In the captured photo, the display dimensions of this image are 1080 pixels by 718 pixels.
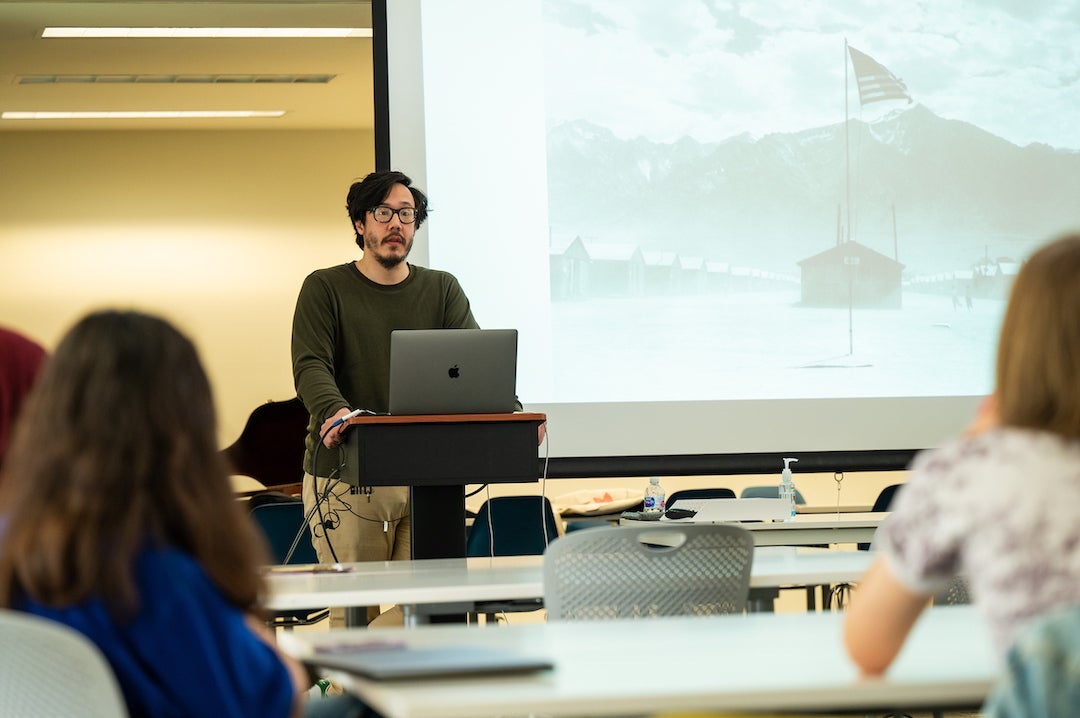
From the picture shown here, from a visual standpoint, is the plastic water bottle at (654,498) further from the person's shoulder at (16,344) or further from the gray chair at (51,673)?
the gray chair at (51,673)

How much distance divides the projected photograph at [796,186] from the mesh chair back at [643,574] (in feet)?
9.50

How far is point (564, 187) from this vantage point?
5.09 meters

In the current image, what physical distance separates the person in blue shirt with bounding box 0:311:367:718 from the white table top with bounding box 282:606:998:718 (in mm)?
175

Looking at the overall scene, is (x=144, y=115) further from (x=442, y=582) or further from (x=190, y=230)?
(x=442, y=582)

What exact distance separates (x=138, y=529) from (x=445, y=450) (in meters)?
1.92

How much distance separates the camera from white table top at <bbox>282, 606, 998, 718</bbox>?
127 cm

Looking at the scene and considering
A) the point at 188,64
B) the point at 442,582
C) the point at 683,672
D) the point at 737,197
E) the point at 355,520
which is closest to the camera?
the point at 683,672

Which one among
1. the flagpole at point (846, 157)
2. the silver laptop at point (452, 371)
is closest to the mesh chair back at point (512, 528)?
the flagpole at point (846, 157)

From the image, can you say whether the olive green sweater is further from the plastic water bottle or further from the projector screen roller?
the plastic water bottle

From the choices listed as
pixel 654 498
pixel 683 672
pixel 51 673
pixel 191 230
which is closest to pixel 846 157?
pixel 654 498

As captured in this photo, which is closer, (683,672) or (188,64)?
(683,672)

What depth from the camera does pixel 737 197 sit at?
5.27 m

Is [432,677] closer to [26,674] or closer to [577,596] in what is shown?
[26,674]

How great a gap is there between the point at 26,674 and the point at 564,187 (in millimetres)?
4052
